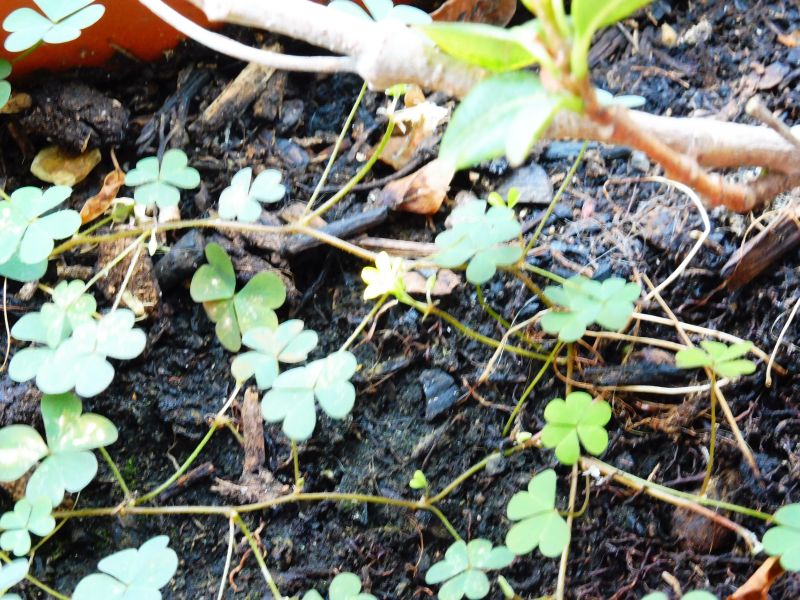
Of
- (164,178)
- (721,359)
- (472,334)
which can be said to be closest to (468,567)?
(472,334)

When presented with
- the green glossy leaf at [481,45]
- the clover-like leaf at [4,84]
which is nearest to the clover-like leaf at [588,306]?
the green glossy leaf at [481,45]

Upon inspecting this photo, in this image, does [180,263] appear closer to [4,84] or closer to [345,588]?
[4,84]

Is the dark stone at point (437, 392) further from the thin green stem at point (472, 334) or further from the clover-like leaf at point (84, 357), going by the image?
the clover-like leaf at point (84, 357)

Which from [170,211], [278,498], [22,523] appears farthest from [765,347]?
[22,523]

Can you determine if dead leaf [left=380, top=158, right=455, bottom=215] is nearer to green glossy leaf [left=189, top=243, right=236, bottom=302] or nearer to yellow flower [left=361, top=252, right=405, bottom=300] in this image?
yellow flower [left=361, top=252, right=405, bottom=300]

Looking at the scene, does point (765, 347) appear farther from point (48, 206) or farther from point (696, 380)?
point (48, 206)

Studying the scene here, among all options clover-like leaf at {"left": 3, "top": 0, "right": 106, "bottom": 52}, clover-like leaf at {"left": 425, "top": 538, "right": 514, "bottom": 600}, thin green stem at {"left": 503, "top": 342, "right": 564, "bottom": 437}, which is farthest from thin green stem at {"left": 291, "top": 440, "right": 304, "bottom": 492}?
clover-like leaf at {"left": 3, "top": 0, "right": 106, "bottom": 52}
